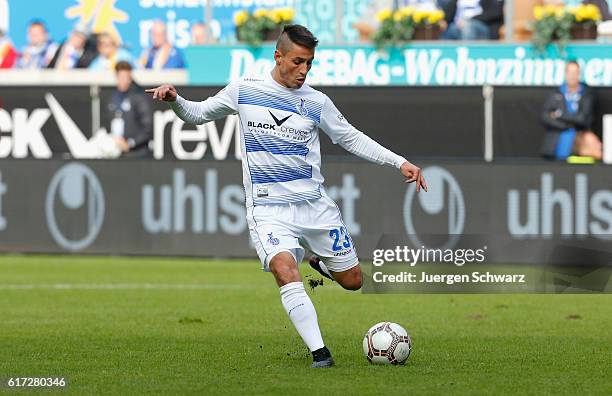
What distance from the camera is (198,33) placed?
79.1 feet

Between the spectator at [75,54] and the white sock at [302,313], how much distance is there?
16.0 metres

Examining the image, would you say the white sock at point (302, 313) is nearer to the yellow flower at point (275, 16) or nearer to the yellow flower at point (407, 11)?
the yellow flower at point (407, 11)

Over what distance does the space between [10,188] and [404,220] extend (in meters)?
5.31

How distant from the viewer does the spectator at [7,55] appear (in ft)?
84.0

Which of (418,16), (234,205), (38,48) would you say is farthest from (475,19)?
(38,48)

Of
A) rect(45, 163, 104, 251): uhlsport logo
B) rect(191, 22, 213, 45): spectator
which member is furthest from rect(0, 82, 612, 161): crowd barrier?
rect(191, 22, 213, 45): spectator

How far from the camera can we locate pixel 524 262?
56.9 ft

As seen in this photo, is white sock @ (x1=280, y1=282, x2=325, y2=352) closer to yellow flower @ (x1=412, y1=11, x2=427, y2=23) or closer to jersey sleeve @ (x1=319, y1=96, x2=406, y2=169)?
jersey sleeve @ (x1=319, y1=96, x2=406, y2=169)

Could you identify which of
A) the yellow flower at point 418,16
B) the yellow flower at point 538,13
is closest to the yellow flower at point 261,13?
the yellow flower at point 418,16

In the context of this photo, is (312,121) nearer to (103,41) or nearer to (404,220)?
(404,220)

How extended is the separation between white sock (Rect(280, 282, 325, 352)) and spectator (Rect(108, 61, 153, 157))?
38.4 ft

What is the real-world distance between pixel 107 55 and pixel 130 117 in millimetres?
3944

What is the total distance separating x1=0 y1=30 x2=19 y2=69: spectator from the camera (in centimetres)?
2559

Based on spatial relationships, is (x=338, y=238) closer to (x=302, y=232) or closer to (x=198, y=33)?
(x=302, y=232)
